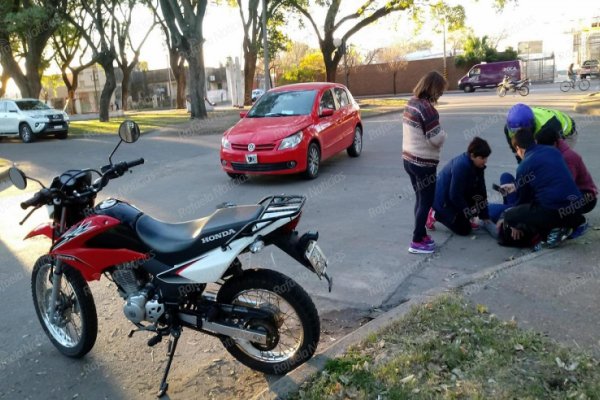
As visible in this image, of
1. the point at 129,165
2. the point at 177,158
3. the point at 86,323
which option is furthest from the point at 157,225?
the point at 177,158

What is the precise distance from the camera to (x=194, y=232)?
322 cm

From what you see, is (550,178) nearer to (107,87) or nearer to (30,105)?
(30,105)

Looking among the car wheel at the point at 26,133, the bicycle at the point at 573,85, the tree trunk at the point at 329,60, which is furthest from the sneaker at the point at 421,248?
the bicycle at the point at 573,85

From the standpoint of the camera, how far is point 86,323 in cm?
369

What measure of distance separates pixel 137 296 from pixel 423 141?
10.4 ft

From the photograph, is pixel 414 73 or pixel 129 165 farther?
pixel 414 73

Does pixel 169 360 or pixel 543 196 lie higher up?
pixel 543 196

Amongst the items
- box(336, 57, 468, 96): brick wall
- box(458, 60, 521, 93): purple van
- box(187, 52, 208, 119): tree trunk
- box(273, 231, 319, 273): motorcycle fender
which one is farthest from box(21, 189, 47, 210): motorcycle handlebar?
box(336, 57, 468, 96): brick wall

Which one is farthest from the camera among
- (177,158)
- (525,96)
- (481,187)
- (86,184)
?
(525,96)

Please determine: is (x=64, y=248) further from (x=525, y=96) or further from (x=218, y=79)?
(x=218, y=79)

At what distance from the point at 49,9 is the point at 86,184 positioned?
23830mm

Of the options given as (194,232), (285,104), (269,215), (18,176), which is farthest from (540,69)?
(18,176)

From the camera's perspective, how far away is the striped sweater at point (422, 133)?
5.16 m

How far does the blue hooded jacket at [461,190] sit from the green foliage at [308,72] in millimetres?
43016
